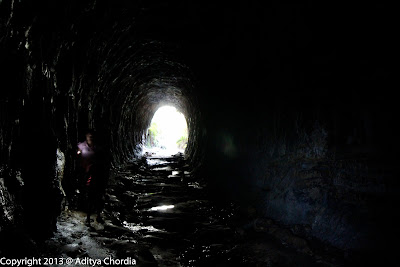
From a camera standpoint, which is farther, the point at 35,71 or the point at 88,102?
the point at 88,102

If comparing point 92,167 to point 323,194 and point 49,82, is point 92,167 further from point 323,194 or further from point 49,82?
point 323,194

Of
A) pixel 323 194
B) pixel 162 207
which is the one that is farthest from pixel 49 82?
pixel 323 194

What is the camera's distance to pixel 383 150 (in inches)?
132

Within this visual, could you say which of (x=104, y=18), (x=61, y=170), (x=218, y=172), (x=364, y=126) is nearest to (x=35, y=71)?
(x=61, y=170)

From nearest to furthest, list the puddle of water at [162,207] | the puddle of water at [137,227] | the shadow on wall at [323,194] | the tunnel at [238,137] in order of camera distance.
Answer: the tunnel at [238,137] → the shadow on wall at [323,194] → the puddle of water at [137,227] → the puddle of water at [162,207]

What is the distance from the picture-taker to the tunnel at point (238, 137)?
3.37 meters

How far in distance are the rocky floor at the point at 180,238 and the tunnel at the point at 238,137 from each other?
0.10ft

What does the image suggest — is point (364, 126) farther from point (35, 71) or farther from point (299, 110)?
point (35, 71)

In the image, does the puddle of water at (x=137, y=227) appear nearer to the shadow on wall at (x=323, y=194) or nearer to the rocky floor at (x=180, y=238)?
the rocky floor at (x=180, y=238)

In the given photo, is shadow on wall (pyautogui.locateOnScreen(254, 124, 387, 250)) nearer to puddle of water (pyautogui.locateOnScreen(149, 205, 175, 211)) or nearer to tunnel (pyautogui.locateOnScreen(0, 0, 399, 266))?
tunnel (pyautogui.locateOnScreen(0, 0, 399, 266))

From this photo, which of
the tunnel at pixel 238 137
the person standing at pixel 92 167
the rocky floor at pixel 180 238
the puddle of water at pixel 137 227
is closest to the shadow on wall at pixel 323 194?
the tunnel at pixel 238 137

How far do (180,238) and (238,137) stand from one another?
3297 mm

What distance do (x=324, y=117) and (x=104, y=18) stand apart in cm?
459

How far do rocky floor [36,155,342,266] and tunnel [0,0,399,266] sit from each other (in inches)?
1.3
